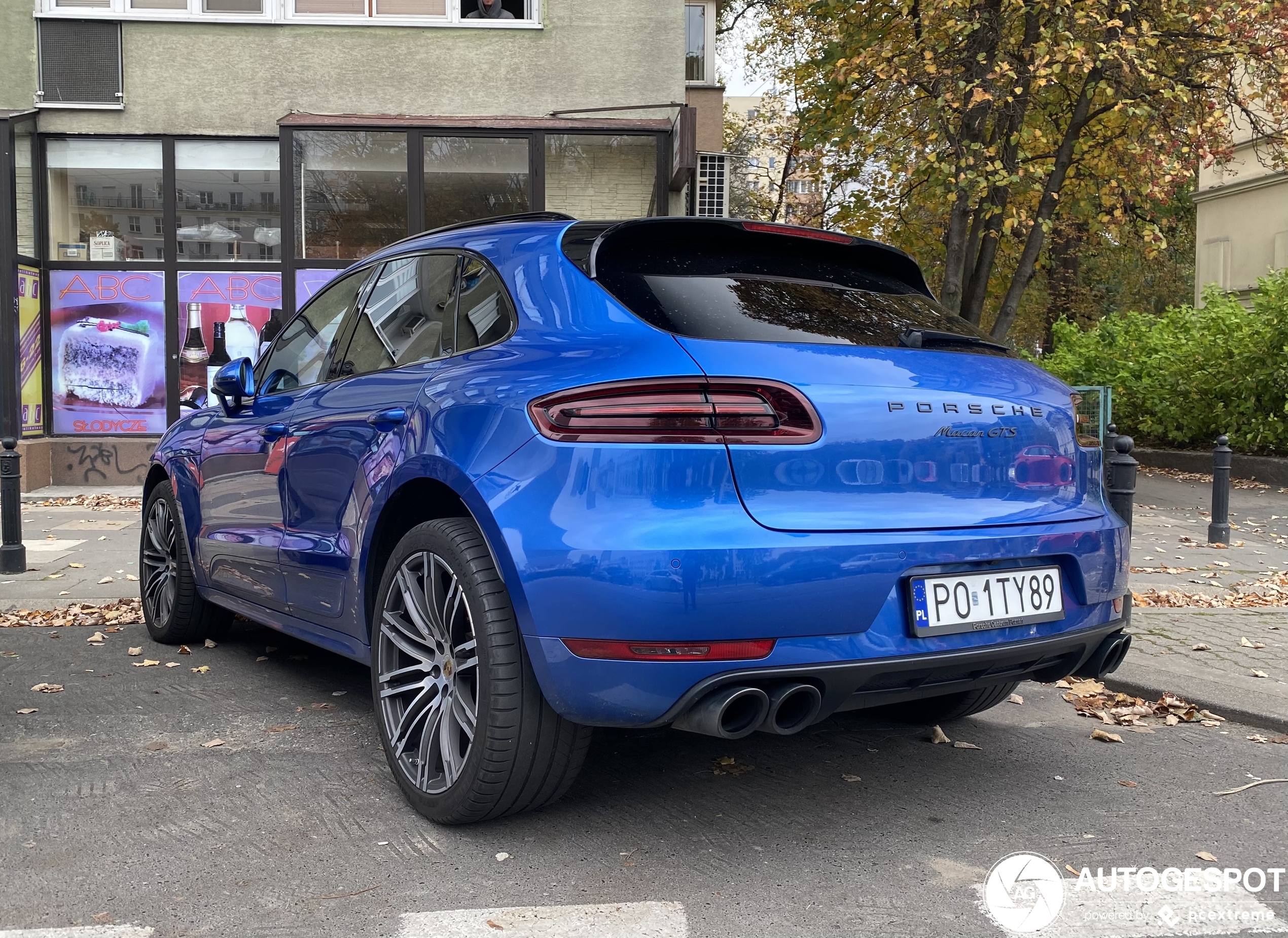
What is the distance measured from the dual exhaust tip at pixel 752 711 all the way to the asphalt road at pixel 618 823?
0.41m

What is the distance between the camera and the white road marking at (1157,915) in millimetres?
2803

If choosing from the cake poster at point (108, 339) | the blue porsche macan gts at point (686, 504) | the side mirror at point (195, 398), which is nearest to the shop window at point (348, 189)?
the cake poster at point (108, 339)

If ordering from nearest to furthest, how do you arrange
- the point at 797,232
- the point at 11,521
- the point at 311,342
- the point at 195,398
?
the point at 797,232, the point at 311,342, the point at 195,398, the point at 11,521

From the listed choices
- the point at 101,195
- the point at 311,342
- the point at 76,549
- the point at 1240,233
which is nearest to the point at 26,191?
the point at 101,195

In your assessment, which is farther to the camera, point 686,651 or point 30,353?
point 30,353

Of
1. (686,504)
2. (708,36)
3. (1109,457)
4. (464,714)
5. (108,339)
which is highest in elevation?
(708,36)

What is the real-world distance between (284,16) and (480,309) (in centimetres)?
1222

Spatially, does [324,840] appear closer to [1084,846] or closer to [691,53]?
[1084,846]

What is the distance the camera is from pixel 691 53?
75.0ft

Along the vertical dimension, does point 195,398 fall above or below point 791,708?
above

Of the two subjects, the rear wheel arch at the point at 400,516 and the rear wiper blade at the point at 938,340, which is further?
the rear wheel arch at the point at 400,516

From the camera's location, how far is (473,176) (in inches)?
565

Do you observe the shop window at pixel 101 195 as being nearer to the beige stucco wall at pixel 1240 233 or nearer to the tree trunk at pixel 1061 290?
the beige stucco wall at pixel 1240 233

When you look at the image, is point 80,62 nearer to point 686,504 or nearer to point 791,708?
point 686,504
